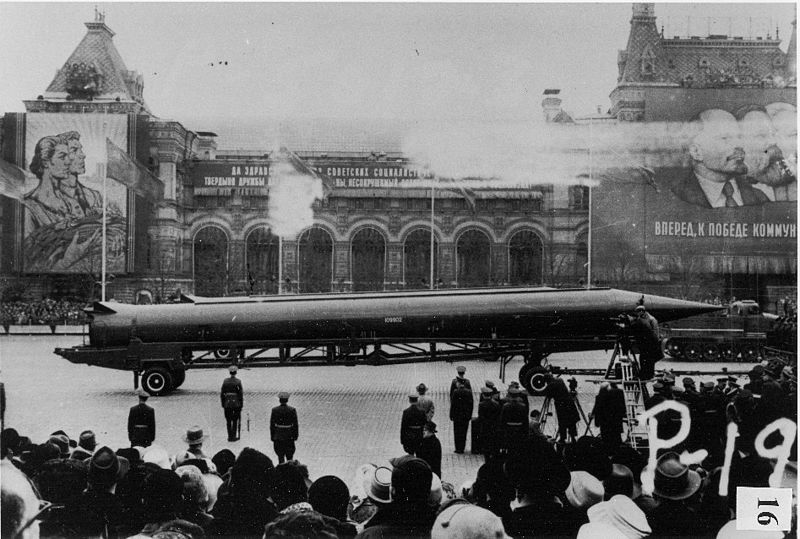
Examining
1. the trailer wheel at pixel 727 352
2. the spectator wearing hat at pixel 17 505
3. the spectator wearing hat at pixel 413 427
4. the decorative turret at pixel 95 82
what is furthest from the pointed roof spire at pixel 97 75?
the trailer wheel at pixel 727 352

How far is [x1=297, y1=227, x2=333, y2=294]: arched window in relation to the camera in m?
13.6

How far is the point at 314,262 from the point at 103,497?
748 cm

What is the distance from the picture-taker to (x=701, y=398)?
379 inches

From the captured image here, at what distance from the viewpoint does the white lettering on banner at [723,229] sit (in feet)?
35.1

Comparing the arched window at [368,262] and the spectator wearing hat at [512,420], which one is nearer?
the spectator wearing hat at [512,420]

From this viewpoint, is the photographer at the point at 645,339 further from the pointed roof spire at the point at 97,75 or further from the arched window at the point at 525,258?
the pointed roof spire at the point at 97,75

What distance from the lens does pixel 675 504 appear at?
7.49m

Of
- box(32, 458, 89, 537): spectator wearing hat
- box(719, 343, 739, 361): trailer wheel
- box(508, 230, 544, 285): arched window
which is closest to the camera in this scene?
box(32, 458, 89, 537): spectator wearing hat

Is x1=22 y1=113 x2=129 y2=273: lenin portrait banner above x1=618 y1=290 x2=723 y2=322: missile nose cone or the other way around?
above

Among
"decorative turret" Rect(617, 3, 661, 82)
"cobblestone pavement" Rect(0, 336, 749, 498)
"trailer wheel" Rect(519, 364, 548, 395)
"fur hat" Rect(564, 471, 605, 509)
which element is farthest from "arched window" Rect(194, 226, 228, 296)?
"fur hat" Rect(564, 471, 605, 509)

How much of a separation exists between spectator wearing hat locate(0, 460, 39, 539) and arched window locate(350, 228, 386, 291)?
7.52 meters

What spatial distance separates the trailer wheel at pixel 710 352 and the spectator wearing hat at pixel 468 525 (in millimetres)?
13856

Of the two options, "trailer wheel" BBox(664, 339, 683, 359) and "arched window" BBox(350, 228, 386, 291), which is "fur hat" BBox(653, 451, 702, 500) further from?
"trailer wheel" BBox(664, 339, 683, 359)

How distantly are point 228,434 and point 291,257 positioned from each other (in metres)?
4.41
